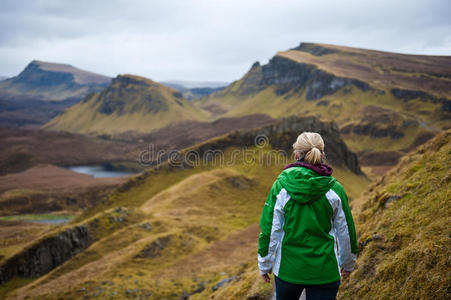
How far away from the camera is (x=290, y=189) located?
521 centimetres

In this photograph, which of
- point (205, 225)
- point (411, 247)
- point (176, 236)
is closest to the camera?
point (411, 247)

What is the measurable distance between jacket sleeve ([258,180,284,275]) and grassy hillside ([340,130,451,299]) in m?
3.27

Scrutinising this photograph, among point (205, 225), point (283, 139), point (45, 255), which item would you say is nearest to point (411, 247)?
point (45, 255)

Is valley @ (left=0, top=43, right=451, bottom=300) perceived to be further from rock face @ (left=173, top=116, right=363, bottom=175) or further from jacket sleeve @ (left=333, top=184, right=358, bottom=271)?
jacket sleeve @ (left=333, top=184, right=358, bottom=271)

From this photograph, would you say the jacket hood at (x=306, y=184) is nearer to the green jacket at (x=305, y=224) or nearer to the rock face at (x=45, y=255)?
the green jacket at (x=305, y=224)

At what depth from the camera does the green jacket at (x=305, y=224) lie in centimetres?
520

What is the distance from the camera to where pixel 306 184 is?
508 cm

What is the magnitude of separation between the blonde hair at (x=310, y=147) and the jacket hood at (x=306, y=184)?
0.23m

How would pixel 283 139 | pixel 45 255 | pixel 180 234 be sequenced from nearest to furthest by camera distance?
pixel 45 255 → pixel 180 234 → pixel 283 139

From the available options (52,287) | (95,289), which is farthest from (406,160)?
(52,287)

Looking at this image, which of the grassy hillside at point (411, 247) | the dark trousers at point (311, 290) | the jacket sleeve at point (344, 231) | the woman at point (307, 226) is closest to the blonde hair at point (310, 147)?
the woman at point (307, 226)

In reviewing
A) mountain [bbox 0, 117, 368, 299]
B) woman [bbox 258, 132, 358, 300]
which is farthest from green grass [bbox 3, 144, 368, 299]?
woman [bbox 258, 132, 358, 300]

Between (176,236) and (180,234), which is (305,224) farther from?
(180,234)

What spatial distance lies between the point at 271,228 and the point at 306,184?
3.57 ft
